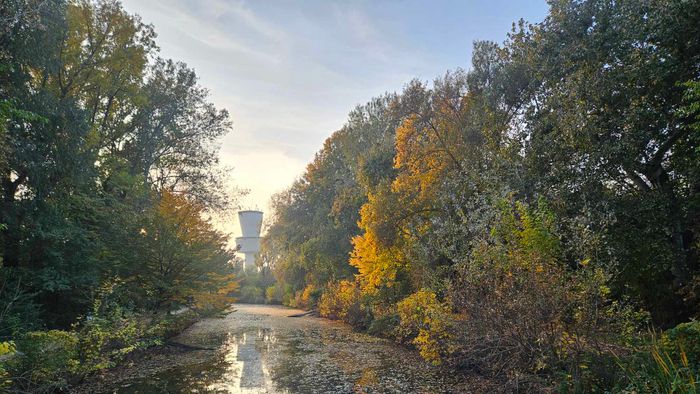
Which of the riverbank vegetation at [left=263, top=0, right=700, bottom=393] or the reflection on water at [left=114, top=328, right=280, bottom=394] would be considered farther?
the reflection on water at [left=114, top=328, right=280, bottom=394]

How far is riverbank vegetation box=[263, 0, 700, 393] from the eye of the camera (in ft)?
24.9

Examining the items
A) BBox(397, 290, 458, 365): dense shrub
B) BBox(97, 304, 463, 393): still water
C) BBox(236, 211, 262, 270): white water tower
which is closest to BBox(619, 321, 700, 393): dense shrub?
BBox(397, 290, 458, 365): dense shrub

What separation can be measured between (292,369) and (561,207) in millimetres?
8880

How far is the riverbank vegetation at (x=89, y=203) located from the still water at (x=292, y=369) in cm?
134

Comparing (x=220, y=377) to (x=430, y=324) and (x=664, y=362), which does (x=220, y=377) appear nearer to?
(x=430, y=324)

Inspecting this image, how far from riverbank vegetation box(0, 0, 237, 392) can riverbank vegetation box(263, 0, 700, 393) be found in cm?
816

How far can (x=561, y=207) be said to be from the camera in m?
11.2

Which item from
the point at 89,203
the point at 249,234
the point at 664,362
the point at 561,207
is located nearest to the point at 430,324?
the point at 561,207

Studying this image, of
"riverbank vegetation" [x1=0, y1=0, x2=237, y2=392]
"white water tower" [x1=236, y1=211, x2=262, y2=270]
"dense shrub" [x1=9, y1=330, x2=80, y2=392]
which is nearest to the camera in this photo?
"dense shrub" [x1=9, y1=330, x2=80, y2=392]

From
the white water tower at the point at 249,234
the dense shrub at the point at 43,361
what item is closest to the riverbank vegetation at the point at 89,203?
the dense shrub at the point at 43,361

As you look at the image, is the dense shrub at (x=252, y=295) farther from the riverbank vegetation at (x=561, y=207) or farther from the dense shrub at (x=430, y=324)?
the dense shrub at (x=430, y=324)

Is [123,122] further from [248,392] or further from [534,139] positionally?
[534,139]

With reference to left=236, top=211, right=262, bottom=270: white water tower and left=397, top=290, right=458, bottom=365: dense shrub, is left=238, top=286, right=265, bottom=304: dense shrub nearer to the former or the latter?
left=236, top=211, right=262, bottom=270: white water tower

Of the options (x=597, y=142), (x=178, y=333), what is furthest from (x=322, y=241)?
(x=597, y=142)
